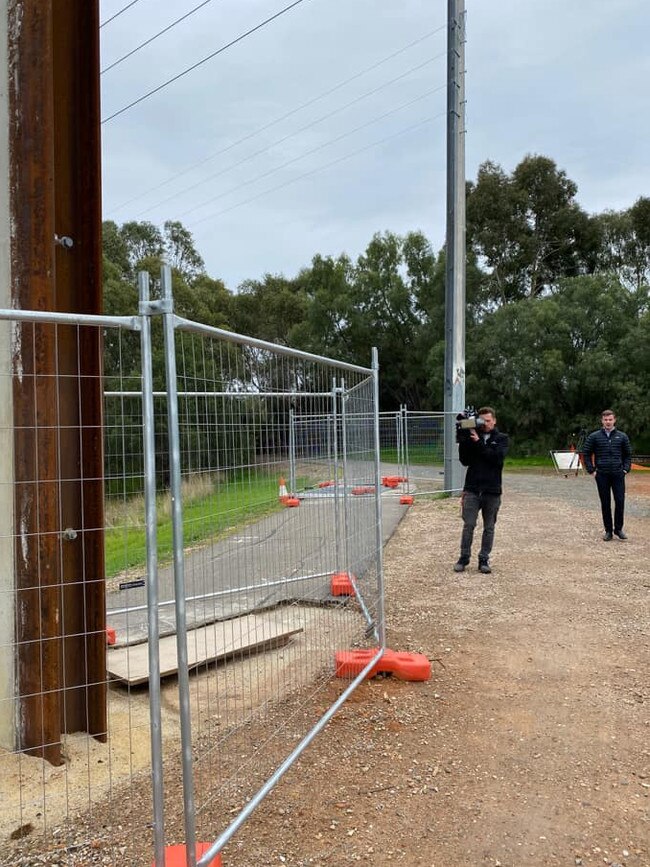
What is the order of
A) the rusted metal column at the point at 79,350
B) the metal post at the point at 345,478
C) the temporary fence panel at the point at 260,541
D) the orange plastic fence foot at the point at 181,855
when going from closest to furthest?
the orange plastic fence foot at the point at 181,855, the temporary fence panel at the point at 260,541, the rusted metal column at the point at 79,350, the metal post at the point at 345,478

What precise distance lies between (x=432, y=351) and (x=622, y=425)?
915 cm

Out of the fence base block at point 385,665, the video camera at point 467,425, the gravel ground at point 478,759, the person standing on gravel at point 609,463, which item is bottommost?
the gravel ground at point 478,759

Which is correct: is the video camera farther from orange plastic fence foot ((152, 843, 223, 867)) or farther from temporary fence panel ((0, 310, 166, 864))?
orange plastic fence foot ((152, 843, 223, 867))

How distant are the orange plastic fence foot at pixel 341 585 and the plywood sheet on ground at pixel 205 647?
672mm

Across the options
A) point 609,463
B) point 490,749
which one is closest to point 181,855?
point 490,749

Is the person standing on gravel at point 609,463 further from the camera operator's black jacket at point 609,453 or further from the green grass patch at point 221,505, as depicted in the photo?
the green grass patch at point 221,505

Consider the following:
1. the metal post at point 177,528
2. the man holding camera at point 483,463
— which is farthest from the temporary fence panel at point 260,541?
the man holding camera at point 483,463

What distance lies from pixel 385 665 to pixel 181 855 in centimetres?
232

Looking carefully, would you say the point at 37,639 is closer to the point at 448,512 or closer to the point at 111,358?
the point at 448,512

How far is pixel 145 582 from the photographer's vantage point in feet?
12.4

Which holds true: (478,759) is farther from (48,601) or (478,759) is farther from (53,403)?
(53,403)

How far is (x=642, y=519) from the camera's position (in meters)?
11.7

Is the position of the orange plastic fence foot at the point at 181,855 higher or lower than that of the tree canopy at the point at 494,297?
lower

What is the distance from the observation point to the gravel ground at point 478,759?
2.78 m
